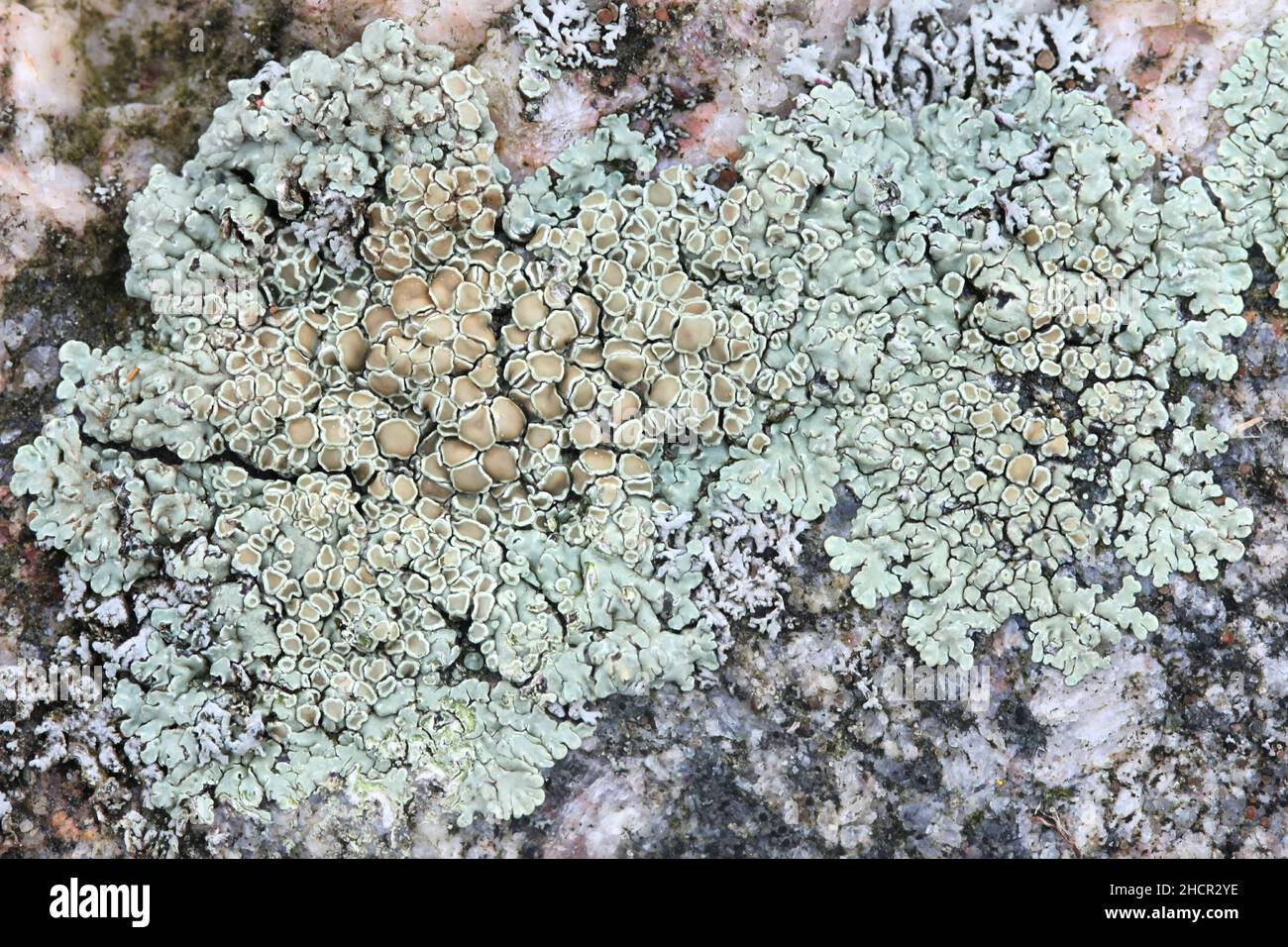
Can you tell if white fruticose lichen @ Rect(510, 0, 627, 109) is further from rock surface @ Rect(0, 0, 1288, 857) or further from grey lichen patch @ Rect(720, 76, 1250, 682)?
grey lichen patch @ Rect(720, 76, 1250, 682)

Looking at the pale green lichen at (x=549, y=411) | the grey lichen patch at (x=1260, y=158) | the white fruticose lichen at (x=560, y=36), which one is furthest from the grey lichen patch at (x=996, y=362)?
the white fruticose lichen at (x=560, y=36)

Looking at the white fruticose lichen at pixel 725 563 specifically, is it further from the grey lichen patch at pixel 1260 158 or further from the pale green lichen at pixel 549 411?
the grey lichen patch at pixel 1260 158

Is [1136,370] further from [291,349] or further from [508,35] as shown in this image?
[291,349]

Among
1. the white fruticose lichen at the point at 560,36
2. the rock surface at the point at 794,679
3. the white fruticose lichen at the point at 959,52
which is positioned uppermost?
the white fruticose lichen at the point at 959,52

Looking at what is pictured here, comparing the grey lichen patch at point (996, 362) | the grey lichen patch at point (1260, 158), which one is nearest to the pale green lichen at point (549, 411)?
the grey lichen patch at point (996, 362)

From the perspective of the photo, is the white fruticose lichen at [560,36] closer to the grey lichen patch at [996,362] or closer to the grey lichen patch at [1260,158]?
the grey lichen patch at [996,362]

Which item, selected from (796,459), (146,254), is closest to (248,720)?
(146,254)

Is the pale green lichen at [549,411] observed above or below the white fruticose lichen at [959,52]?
below

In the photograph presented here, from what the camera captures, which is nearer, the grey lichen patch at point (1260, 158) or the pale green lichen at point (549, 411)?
the pale green lichen at point (549, 411)
